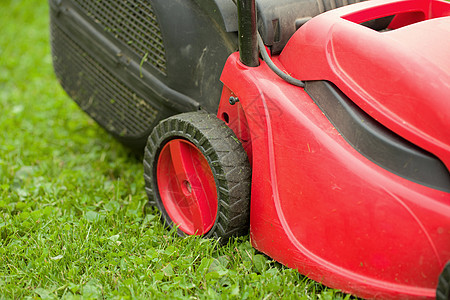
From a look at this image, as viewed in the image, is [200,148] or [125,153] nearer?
[200,148]

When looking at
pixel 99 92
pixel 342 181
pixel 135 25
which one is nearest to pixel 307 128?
pixel 342 181

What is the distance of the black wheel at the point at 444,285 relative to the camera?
40.2 inches

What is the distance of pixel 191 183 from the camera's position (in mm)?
1470

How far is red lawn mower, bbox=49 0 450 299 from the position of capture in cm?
111

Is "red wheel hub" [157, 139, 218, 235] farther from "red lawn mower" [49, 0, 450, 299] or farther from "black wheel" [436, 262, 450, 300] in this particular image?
"black wheel" [436, 262, 450, 300]

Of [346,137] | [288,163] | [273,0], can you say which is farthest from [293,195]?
[273,0]

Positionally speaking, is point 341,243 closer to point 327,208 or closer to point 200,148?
point 327,208

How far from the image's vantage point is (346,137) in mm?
1194

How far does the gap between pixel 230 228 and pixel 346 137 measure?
405 mm

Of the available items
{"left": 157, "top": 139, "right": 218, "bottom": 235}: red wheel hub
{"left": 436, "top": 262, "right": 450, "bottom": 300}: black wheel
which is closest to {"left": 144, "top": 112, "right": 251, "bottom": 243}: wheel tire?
{"left": 157, "top": 139, "right": 218, "bottom": 235}: red wheel hub

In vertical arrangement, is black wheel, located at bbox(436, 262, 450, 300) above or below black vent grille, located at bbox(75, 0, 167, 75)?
below

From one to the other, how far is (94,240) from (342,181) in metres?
0.73

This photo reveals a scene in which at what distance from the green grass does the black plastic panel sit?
1.11 ft

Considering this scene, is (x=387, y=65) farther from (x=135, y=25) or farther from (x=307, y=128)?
(x=135, y=25)
